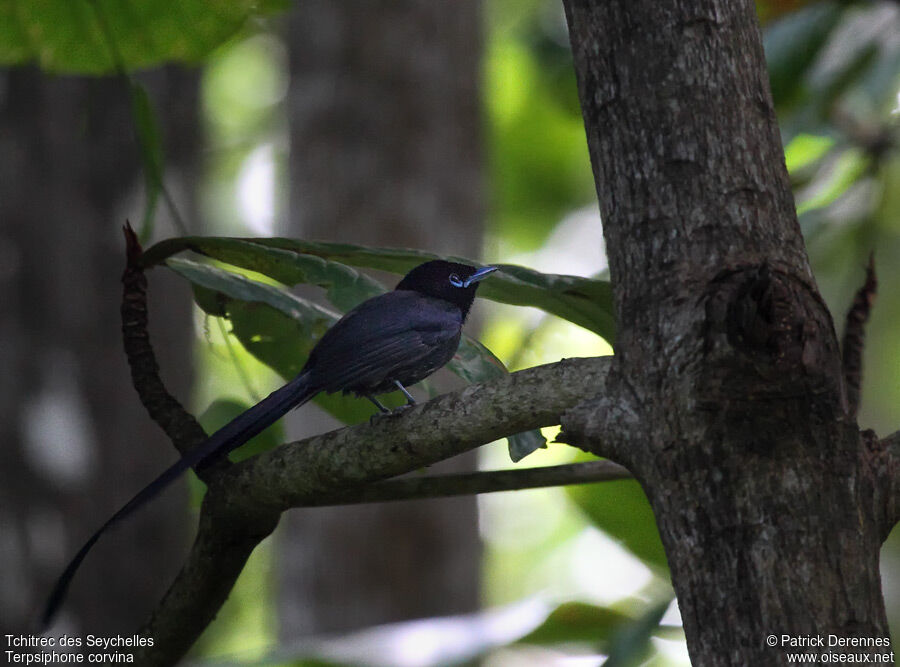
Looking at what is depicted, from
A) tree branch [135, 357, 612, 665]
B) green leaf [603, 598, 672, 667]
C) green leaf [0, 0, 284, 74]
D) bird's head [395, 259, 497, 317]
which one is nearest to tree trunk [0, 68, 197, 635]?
green leaf [0, 0, 284, 74]

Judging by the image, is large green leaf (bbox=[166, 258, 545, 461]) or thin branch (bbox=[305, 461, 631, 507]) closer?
thin branch (bbox=[305, 461, 631, 507])

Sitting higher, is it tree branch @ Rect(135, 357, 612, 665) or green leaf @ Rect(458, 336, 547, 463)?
green leaf @ Rect(458, 336, 547, 463)

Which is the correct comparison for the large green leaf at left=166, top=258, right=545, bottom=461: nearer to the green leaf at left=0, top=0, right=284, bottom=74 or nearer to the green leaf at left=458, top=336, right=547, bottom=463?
the green leaf at left=458, top=336, right=547, bottom=463

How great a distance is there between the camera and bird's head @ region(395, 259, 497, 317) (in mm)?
2959

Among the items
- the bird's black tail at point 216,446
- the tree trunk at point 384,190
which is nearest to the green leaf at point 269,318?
the bird's black tail at point 216,446

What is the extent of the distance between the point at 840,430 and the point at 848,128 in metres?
3.03

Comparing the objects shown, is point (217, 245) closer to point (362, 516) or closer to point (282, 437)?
point (282, 437)

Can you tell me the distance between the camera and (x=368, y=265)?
2059 mm

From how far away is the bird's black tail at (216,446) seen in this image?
1706mm

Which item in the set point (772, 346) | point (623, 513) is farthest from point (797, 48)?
point (772, 346)

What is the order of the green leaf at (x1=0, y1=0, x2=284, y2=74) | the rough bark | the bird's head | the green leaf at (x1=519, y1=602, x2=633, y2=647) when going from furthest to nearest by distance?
the bird's head < the green leaf at (x1=0, y1=0, x2=284, y2=74) < the green leaf at (x1=519, y1=602, x2=633, y2=647) < the rough bark

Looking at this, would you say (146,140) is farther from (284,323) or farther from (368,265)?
(368,265)

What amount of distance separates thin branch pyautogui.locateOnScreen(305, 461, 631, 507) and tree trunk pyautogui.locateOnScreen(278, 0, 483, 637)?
2.68 m

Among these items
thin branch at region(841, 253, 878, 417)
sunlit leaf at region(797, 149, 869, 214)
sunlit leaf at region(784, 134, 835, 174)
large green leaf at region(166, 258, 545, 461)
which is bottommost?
thin branch at region(841, 253, 878, 417)
